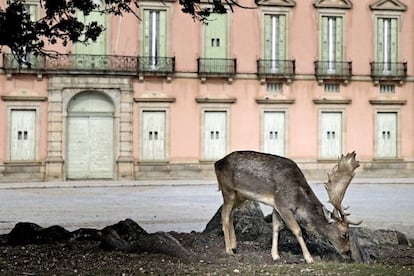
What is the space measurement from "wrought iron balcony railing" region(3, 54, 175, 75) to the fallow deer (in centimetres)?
1994

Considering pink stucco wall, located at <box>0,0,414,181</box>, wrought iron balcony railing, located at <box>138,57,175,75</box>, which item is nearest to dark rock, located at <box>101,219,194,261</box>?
pink stucco wall, located at <box>0,0,414,181</box>

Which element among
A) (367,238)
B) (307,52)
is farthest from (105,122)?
(367,238)

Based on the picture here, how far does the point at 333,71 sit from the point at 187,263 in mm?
23591

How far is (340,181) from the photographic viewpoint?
20.5 ft

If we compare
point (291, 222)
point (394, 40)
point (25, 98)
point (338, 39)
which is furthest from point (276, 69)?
point (291, 222)

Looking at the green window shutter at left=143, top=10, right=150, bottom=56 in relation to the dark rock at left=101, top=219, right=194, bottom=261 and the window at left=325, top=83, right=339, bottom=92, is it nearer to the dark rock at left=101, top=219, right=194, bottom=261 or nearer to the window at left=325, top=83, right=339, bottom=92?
the window at left=325, top=83, right=339, bottom=92

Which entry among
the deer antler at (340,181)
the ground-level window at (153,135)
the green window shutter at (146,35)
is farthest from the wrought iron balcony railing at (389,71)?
the deer antler at (340,181)

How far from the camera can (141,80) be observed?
88.8 ft

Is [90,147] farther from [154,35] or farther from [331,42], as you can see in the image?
[331,42]

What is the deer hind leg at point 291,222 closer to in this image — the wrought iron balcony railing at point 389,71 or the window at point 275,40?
the window at point 275,40

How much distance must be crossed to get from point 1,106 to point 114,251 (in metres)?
20.5

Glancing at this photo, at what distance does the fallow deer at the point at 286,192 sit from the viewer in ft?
20.3

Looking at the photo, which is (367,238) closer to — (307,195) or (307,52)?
(307,195)

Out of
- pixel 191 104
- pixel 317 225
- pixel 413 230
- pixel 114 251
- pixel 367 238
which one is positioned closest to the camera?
pixel 317 225
